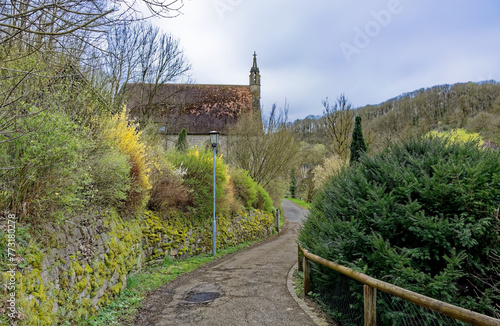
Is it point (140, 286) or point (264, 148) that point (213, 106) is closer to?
point (264, 148)

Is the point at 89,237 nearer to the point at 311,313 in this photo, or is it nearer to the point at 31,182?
the point at 31,182

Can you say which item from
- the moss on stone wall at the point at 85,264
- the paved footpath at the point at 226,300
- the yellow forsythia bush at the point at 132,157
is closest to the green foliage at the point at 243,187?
the moss on stone wall at the point at 85,264

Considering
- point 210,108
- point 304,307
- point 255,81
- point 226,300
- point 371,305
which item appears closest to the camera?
point 371,305

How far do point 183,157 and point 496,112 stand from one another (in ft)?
152

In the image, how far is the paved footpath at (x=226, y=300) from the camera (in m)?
4.83

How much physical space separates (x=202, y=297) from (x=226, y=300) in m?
0.56

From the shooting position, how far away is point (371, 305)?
12.0ft

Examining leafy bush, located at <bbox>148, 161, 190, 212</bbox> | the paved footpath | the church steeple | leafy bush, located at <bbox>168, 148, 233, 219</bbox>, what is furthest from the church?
the paved footpath

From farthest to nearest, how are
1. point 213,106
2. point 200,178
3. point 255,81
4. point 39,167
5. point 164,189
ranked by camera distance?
point 255,81, point 213,106, point 200,178, point 164,189, point 39,167

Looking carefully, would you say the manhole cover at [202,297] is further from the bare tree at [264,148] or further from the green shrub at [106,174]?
the bare tree at [264,148]

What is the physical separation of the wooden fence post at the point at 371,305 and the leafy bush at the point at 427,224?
0.65 feet

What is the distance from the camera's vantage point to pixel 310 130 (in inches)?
2520

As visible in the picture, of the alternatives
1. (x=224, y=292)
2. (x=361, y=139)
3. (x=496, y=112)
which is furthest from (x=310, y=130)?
(x=224, y=292)

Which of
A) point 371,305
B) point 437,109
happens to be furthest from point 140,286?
point 437,109
